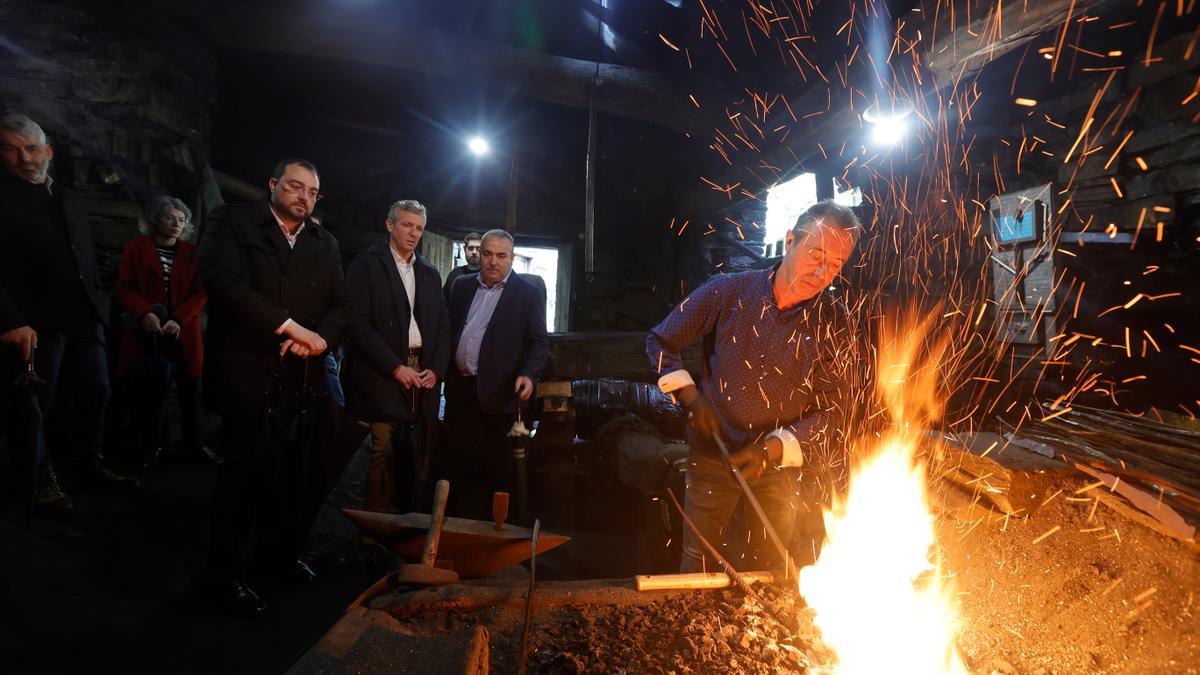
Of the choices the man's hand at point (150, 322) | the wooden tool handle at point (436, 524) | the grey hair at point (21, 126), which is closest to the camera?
the wooden tool handle at point (436, 524)

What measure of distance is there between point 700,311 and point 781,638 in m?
1.47

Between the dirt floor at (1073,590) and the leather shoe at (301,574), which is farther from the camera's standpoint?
the leather shoe at (301,574)

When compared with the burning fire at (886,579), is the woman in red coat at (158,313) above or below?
above

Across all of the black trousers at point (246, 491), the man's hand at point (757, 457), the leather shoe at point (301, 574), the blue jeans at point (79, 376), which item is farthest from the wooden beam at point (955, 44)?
the blue jeans at point (79, 376)

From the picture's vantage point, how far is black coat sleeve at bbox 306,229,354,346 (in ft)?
9.46

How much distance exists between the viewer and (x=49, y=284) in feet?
10.8

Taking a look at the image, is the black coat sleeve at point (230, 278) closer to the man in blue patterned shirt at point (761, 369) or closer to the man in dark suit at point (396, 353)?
the man in dark suit at point (396, 353)

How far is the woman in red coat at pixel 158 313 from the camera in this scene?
4266 millimetres

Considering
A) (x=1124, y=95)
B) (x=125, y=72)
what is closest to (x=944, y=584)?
(x=1124, y=95)

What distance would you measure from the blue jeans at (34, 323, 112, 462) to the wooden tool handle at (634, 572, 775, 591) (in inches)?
153

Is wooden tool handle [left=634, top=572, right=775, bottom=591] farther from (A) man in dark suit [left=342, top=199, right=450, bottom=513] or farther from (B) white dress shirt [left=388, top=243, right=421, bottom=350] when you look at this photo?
(B) white dress shirt [left=388, top=243, right=421, bottom=350]

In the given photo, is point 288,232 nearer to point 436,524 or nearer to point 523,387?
point 523,387

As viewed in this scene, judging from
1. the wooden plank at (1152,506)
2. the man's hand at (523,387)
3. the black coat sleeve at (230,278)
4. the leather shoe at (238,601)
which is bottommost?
the leather shoe at (238,601)

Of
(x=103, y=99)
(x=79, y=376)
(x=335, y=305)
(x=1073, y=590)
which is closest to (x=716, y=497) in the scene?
(x=1073, y=590)
